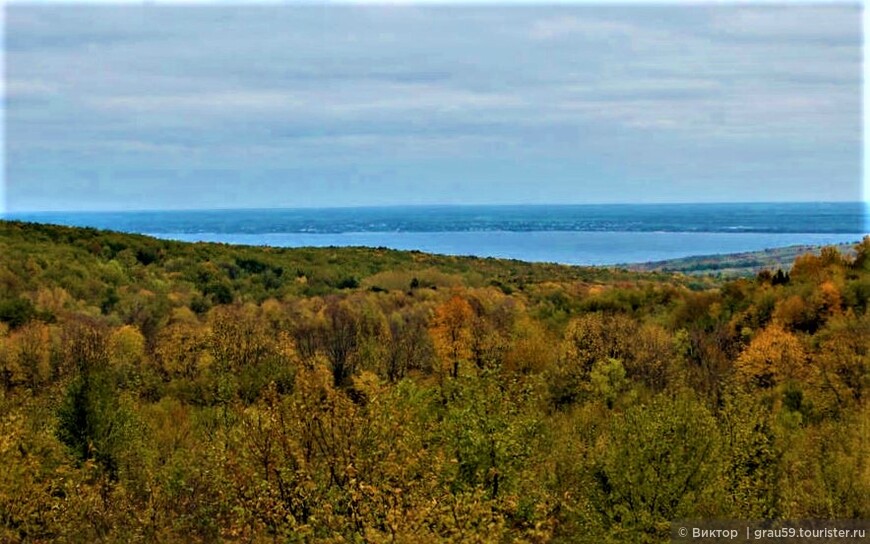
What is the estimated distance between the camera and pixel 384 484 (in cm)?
2223

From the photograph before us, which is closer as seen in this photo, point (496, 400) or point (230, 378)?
point (496, 400)

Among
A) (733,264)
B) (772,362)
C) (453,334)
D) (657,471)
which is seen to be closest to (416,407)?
(657,471)

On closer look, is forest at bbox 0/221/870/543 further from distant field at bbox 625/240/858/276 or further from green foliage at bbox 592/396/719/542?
distant field at bbox 625/240/858/276

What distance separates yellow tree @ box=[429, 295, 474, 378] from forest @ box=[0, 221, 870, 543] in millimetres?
231

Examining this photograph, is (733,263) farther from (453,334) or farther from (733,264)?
(453,334)

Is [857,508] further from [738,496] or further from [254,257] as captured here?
[254,257]

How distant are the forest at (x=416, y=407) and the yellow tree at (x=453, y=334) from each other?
231 mm

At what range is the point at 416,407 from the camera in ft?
114

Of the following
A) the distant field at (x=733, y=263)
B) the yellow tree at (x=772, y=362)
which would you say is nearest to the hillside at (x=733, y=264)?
the distant field at (x=733, y=263)

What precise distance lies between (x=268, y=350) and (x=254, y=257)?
58315mm

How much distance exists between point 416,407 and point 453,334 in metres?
21.0

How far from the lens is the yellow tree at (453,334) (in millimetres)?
52125

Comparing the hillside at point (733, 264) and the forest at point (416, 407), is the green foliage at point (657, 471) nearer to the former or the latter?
the forest at point (416, 407)

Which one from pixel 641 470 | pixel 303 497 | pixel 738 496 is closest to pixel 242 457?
pixel 303 497
